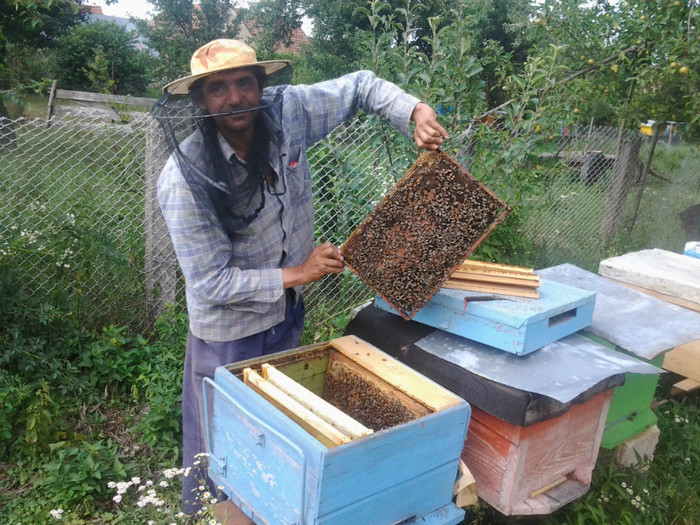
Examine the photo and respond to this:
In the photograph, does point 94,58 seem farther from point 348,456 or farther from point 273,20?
point 348,456

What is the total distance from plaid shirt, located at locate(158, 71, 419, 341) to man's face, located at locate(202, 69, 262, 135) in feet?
0.31

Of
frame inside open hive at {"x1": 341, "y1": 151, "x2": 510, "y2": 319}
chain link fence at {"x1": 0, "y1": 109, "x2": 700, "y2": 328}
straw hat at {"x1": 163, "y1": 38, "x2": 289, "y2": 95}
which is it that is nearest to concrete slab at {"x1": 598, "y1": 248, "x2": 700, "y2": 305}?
chain link fence at {"x1": 0, "y1": 109, "x2": 700, "y2": 328}

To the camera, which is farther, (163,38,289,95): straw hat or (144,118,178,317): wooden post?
(144,118,178,317): wooden post

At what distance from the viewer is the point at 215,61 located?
1726 mm

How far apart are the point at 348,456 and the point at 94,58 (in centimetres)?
1959

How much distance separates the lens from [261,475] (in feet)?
4.91

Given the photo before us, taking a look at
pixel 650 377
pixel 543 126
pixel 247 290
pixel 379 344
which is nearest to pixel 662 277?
pixel 650 377

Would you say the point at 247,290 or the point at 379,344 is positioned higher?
the point at 247,290

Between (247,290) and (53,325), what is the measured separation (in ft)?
5.72

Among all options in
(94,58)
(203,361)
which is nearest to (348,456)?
(203,361)

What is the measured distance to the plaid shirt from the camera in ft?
5.96

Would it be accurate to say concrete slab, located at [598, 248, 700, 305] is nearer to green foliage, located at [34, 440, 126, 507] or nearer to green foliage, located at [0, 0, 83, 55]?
green foliage, located at [34, 440, 126, 507]

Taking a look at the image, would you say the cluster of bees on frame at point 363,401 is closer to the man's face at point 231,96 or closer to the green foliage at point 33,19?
the man's face at point 231,96

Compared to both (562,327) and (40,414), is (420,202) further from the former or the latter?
(40,414)
